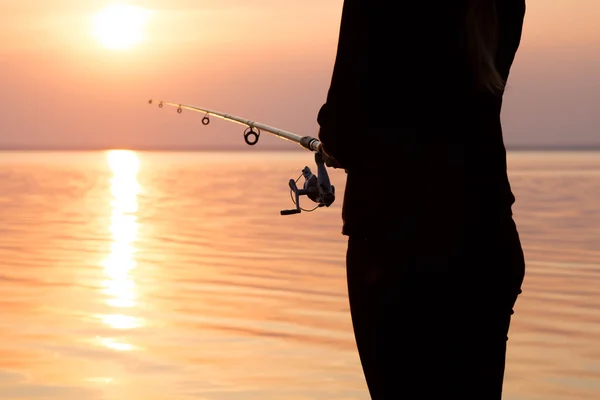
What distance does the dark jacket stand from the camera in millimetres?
2191

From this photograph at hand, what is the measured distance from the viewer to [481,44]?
2.26m

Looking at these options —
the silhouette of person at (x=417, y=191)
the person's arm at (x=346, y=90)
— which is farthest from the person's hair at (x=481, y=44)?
the person's arm at (x=346, y=90)

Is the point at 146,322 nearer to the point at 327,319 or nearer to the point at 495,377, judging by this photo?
the point at 327,319

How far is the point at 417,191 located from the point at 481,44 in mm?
314

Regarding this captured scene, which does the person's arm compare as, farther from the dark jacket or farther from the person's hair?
the person's hair

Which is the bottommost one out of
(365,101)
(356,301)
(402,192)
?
(356,301)

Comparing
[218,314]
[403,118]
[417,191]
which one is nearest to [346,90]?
[403,118]

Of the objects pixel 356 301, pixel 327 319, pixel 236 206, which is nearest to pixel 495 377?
pixel 356 301

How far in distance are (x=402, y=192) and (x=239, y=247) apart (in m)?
13.0

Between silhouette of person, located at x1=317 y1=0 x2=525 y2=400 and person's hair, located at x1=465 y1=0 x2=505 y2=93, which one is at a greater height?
person's hair, located at x1=465 y1=0 x2=505 y2=93

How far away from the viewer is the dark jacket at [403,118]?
219 cm

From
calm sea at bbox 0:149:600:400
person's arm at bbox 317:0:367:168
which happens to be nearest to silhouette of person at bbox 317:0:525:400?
person's arm at bbox 317:0:367:168

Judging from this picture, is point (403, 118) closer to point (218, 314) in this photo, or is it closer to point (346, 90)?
point (346, 90)

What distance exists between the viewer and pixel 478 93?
2.27m
